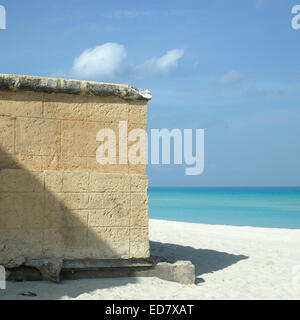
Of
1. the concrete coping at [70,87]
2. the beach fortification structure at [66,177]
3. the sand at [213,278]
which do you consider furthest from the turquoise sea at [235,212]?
the concrete coping at [70,87]

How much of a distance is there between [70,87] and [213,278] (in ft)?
13.7

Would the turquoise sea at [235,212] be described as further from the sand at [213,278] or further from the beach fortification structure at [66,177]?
the beach fortification structure at [66,177]

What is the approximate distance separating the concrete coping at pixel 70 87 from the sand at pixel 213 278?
300 centimetres

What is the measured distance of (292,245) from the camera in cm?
1147

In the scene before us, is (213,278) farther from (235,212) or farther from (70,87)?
(235,212)

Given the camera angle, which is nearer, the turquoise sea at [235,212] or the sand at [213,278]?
the sand at [213,278]

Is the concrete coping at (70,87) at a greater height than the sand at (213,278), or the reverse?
the concrete coping at (70,87)

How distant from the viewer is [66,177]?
663 cm

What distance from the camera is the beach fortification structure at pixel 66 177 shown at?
6.46 m

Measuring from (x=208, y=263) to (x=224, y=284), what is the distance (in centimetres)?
174

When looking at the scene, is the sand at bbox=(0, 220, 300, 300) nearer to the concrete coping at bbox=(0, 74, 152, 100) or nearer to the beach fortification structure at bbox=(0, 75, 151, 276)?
the beach fortification structure at bbox=(0, 75, 151, 276)

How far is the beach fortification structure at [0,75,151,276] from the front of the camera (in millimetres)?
6465
